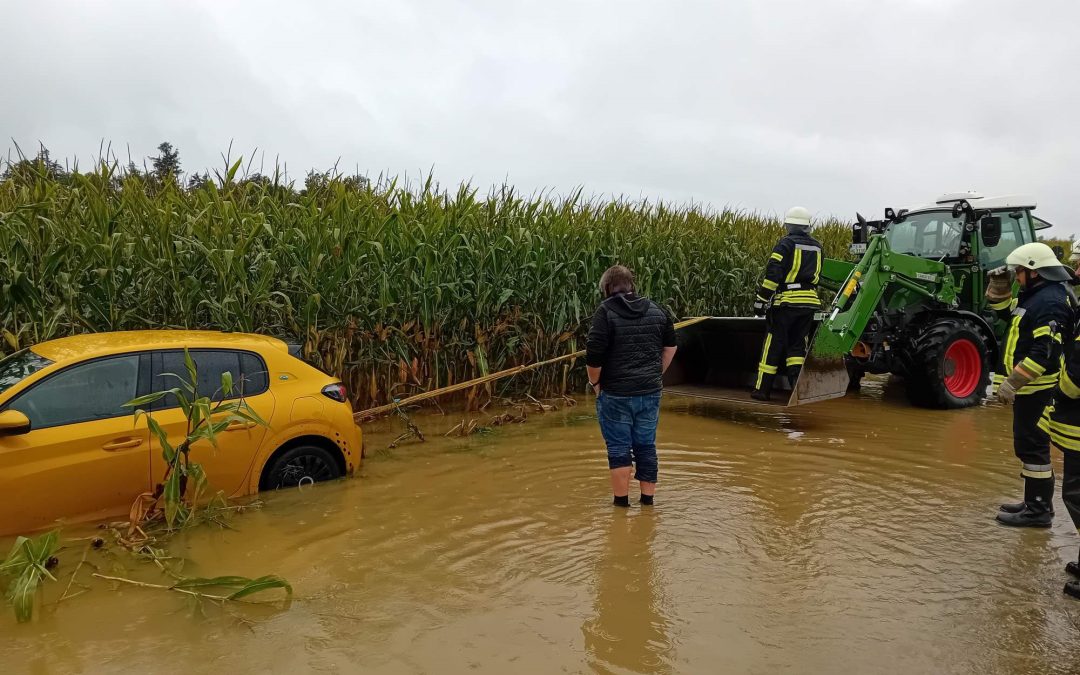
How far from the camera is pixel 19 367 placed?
15.8 feet

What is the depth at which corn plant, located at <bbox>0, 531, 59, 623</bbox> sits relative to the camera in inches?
141

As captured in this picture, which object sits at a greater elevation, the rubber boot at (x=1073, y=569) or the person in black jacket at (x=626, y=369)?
the person in black jacket at (x=626, y=369)

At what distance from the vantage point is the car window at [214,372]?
16.7 ft

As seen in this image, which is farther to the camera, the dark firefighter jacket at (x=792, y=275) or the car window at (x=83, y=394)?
the dark firefighter jacket at (x=792, y=275)

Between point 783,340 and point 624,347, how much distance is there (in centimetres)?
395

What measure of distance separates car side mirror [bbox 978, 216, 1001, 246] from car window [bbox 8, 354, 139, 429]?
31.7ft

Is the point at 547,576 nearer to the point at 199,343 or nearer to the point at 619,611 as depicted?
the point at 619,611

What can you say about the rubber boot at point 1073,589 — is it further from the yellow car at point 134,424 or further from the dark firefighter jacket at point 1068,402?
the yellow car at point 134,424

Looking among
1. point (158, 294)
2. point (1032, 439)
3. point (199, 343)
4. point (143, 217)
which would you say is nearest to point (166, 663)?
point (199, 343)

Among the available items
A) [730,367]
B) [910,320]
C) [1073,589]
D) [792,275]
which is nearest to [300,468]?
[1073,589]

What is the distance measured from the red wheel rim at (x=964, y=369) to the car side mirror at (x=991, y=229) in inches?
54.8

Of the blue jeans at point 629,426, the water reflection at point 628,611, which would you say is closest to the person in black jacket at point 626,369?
the blue jeans at point 629,426

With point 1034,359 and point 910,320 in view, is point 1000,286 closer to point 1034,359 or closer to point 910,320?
point 1034,359

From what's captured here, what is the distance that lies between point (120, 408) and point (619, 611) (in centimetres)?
357
